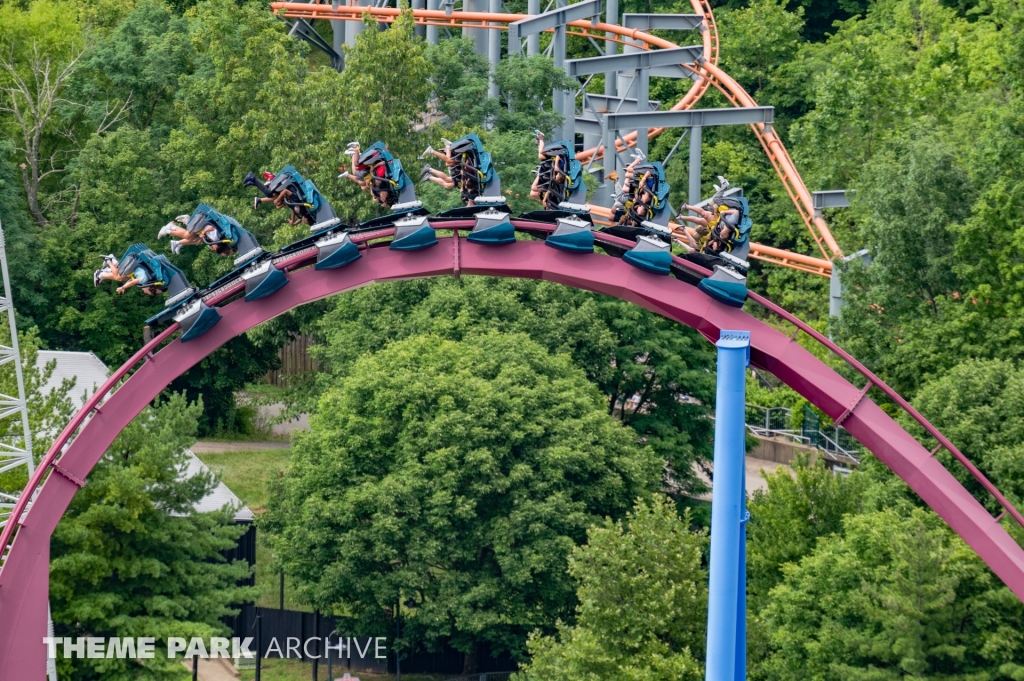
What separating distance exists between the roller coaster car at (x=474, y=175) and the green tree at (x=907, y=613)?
10341 millimetres

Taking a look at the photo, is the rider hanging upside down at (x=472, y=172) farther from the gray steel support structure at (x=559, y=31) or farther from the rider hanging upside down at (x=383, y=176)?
the gray steel support structure at (x=559, y=31)

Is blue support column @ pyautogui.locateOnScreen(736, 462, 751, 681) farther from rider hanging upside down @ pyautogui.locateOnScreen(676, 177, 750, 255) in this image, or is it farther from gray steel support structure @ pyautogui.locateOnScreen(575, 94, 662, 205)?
gray steel support structure @ pyautogui.locateOnScreen(575, 94, 662, 205)

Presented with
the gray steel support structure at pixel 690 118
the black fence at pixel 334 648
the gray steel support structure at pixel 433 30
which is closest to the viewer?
the black fence at pixel 334 648

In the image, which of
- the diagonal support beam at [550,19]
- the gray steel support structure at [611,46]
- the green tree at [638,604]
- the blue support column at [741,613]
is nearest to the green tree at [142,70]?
the diagonal support beam at [550,19]

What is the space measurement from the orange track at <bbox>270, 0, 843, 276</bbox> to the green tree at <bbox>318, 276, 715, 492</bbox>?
6761mm

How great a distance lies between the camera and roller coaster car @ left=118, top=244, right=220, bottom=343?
81.1 ft

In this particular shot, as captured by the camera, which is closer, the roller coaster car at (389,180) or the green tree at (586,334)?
the roller coaster car at (389,180)

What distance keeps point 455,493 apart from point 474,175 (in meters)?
14.5

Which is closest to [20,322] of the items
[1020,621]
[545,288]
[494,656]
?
[545,288]

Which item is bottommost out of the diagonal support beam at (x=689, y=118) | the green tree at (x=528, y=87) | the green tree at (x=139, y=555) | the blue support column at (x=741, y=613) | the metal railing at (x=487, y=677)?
the blue support column at (x=741, y=613)

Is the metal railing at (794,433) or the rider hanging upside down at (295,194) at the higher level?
the metal railing at (794,433)

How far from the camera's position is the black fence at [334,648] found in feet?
133

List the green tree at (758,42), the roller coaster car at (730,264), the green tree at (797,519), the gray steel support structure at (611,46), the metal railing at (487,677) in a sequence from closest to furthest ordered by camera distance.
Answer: the roller coaster car at (730,264)
the green tree at (797,519)
the metal railing at (487,677)
the gray steel support structure at (611,46)
the green tree at (758,42)

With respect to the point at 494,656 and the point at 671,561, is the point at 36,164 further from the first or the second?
the point at 671,561
